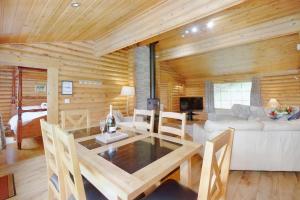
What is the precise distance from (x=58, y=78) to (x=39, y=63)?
1.74 ft

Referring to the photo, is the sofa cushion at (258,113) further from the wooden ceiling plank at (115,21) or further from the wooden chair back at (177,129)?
the wooden ceiling plank at (115,21)

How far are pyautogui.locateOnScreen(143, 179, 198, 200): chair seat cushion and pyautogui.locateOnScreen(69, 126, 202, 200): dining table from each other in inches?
8.1

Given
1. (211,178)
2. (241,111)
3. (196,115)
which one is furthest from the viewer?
(196,115)

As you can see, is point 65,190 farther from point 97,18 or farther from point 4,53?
point 4,53

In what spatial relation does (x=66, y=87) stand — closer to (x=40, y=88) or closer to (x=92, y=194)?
(x=40, y=88)

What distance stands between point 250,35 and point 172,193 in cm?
450

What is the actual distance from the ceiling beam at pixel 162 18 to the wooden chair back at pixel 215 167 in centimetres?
212

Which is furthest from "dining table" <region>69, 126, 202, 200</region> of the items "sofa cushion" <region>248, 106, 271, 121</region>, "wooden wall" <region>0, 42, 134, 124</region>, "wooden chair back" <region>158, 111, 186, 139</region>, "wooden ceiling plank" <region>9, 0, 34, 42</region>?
"sofa cushion" <region>248, 106, 271, 121</region>

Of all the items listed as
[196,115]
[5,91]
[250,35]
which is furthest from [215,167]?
[196,115]

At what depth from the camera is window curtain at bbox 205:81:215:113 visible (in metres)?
7.94

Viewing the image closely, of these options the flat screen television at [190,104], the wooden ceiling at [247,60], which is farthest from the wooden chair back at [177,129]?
the flat screen television at [190,104]

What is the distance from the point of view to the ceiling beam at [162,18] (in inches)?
95.1

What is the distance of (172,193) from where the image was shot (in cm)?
124

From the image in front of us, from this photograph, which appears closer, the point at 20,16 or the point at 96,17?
the point at 20,16
